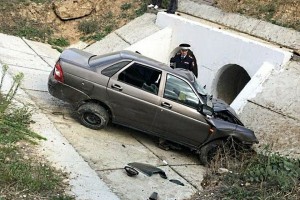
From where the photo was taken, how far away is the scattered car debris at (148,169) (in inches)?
284

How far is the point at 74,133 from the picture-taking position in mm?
8125

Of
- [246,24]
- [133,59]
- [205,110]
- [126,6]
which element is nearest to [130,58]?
[133,59]

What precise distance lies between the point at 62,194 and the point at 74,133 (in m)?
2.54

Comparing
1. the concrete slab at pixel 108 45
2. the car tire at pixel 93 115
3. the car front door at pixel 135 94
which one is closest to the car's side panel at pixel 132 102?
the car front door at pixel 135 94

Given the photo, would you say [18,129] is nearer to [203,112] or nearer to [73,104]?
[73,104]

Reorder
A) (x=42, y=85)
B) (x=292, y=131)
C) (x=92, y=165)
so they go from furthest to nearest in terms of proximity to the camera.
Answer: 1. (x=42, y=85)
2. (x=292, y=131)
3. (x=92, y=165)

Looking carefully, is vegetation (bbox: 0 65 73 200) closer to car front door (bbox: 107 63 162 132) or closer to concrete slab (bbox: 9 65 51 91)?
car front door (bbox: 107 63 162 132)

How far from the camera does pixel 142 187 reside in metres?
6.73

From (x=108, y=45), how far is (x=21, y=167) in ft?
27.6

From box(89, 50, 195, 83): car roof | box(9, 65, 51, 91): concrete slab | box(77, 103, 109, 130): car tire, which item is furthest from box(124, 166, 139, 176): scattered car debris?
box(9, 65, 51, 91): concrete slab

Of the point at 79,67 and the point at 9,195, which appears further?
the point at 79,67

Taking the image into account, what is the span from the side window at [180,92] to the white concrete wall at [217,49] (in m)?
3.70

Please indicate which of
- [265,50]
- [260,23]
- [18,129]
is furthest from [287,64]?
[18,129]

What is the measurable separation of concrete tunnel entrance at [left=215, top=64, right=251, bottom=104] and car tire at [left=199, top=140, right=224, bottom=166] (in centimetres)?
419
